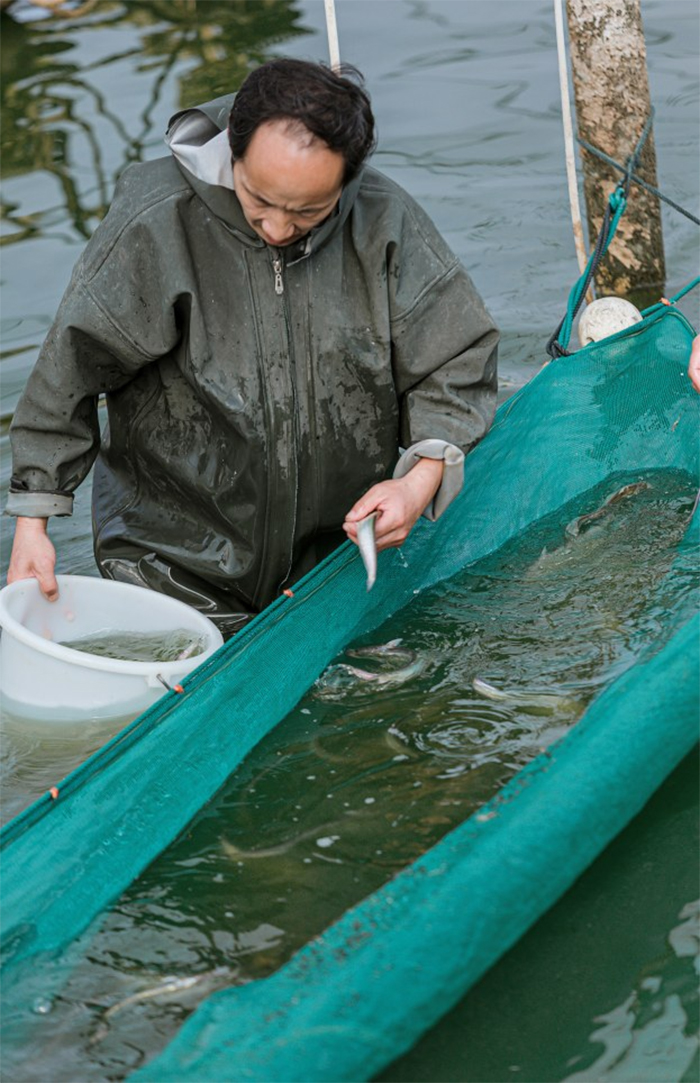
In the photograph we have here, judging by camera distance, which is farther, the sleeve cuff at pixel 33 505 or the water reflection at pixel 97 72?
the water reflection at pixel 97 72

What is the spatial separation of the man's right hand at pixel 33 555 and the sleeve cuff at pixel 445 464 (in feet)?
3.07

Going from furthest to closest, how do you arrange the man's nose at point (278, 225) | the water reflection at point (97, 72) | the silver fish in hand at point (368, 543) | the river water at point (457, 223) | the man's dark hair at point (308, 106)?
the water reflection at point (97, 72) → the silver fish in hand at point (368, 543) → the man's nose at point (278, 225) → the man's dark hair at point (308, 106) → the river water at point (457, 223)

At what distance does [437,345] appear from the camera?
360 cm

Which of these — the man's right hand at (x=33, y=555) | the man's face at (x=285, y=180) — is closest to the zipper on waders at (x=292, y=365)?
the man's face at (x=285, y=180)

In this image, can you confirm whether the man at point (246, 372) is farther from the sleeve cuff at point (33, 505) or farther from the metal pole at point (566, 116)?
the metal pole at point (566, 116)

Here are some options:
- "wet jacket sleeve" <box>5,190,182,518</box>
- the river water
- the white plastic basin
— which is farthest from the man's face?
the river water

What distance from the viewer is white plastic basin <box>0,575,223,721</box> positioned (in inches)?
136

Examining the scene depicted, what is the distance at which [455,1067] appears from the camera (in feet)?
8.54

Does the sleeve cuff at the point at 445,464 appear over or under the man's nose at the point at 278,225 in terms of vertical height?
under

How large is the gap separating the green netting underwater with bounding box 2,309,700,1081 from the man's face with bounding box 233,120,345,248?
0.90 metres

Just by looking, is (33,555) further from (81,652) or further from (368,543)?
(368,543)

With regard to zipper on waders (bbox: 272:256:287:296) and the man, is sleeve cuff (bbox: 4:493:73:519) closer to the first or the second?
the man

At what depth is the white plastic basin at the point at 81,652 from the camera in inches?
136

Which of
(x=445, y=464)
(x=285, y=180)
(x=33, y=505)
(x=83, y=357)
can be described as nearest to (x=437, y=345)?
(x=445, y=464)
